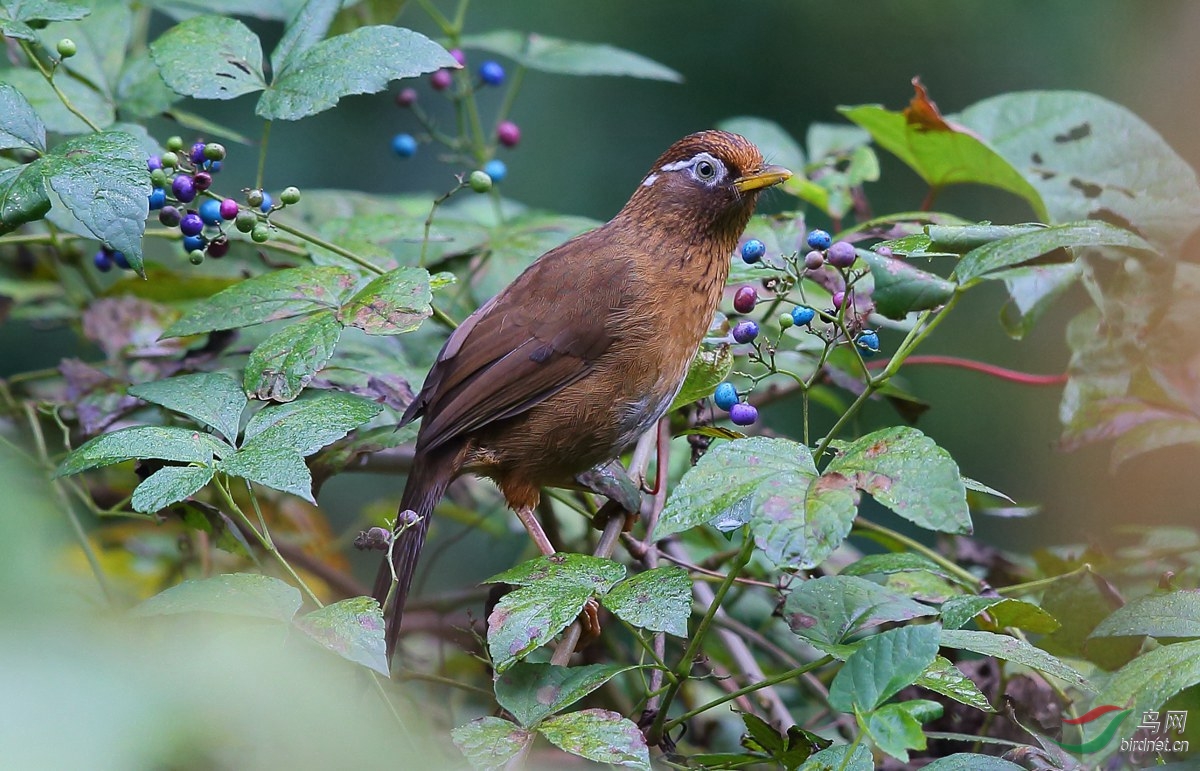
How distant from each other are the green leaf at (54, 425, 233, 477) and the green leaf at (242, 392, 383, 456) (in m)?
0.07

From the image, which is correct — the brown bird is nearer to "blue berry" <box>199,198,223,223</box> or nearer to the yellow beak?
the yellow beak

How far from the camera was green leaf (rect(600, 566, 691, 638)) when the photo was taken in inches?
66.9

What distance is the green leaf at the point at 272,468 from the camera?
71.0 inches

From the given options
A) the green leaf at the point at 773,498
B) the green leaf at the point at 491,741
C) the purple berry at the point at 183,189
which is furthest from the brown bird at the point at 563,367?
the green leaf at the point at 773,498

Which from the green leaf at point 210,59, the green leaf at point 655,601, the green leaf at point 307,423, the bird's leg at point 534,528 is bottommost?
the bird's leg at point 534,528

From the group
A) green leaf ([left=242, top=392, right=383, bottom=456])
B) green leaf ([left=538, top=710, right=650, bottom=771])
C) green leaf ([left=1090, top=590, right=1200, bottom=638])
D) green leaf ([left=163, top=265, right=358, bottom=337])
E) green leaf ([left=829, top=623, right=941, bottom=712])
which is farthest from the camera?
green leaf ([left=163, top=265, right=358, bottom=337])

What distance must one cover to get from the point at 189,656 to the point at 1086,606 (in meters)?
1.91

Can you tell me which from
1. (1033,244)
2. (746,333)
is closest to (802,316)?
(746,333)

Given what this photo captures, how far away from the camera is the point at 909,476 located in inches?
63.0

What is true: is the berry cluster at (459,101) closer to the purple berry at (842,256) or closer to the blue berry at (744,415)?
the blue berry at (744,415)

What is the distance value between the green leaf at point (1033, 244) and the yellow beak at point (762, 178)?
1.24 metres

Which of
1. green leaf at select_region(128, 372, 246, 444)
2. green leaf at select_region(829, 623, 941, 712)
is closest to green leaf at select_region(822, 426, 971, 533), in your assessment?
green leaf at select_region(829, 623, 941, 712)

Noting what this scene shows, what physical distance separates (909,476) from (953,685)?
0.38 metres

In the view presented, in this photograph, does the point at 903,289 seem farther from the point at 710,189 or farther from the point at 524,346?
the point at 710,189
